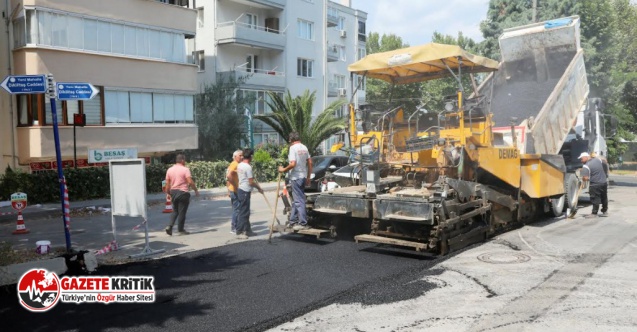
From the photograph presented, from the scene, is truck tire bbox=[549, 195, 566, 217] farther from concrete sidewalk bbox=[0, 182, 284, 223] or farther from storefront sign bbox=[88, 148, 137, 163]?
storefront sign bbox=[88, 148, 137, 163]

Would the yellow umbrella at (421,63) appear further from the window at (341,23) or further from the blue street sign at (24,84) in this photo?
the window at (341,23)

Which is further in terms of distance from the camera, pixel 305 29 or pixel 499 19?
pixel 305 29

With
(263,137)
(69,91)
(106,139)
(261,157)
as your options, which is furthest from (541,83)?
(263,137)

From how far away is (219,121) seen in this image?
79.3ft

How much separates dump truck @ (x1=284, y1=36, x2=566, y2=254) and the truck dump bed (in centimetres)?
112

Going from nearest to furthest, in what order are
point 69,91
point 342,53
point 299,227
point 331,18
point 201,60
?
point 69,91
point 299,227
point 201,60
point 331,18
point 342,53

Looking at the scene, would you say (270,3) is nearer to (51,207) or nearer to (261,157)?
(261,157)

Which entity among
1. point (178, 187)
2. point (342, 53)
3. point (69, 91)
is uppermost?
point (342, 53)

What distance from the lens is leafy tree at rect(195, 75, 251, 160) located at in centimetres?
2423

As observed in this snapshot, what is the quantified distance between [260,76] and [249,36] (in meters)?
2.30

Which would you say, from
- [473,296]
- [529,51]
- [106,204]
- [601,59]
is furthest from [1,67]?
[601,59]

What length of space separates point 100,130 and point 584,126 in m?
15.6

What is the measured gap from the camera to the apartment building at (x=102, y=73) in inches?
707

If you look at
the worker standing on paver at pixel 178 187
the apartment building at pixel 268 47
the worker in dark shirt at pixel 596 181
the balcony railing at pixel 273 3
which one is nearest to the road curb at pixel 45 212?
the worker standing on paver at pixel 178 187
